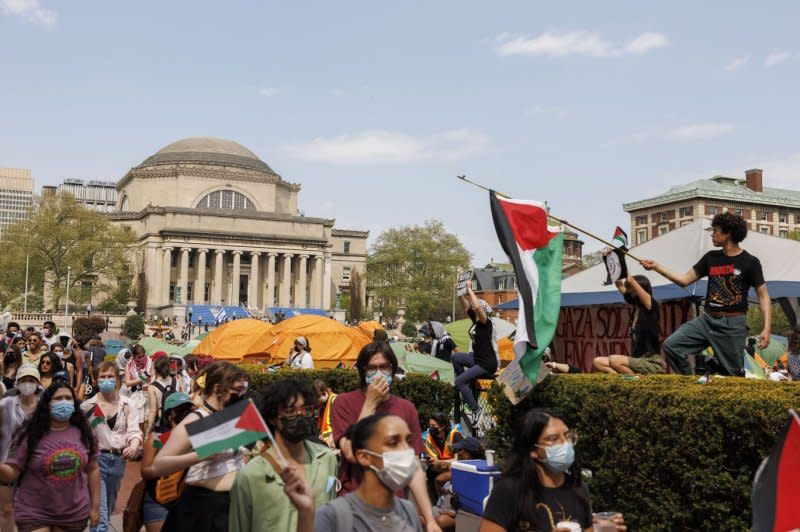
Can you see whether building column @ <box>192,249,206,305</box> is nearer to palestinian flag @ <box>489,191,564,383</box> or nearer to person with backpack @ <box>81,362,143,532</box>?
person with backpack @ <box>81,362,143,532</box>

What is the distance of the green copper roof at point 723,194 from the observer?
341 feet

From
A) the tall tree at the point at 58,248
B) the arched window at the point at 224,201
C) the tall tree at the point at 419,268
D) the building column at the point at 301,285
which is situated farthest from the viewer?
the arched window at the point at 224,201

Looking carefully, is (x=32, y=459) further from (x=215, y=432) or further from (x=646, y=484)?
(x=646, y=484)

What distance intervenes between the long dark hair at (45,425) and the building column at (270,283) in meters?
99.6

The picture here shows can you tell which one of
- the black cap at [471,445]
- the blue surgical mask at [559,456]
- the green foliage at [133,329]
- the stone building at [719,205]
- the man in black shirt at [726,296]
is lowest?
the green foliage at [133,329]

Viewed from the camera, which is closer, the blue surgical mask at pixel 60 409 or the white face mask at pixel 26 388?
the blue surgical mask at pixel 60 409

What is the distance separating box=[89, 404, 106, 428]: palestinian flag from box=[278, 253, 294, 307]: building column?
97.4 meters

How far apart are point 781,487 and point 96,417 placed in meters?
6.19

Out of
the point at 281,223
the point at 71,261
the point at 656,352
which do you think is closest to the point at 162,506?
the point at 656,352

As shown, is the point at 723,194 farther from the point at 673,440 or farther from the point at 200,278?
the point at 673,440

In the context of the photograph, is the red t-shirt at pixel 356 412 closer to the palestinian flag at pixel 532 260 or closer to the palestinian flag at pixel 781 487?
the palestinian flag at pixel 532 260

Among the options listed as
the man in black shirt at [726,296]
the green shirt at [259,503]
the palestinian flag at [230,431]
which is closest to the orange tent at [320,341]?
the man in black shirt at [726,296]

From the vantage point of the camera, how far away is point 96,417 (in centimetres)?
773

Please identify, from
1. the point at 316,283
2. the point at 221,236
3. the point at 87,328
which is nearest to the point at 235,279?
the point at 221,236
